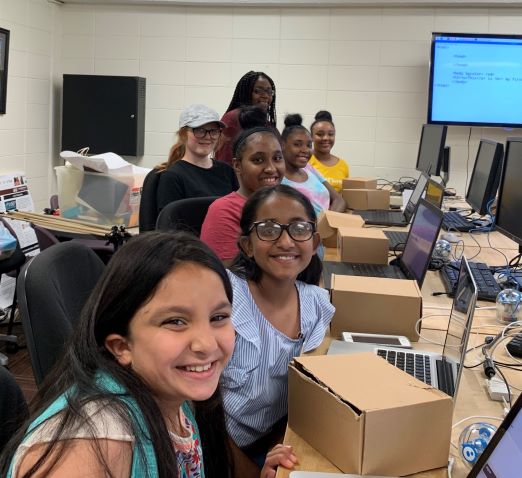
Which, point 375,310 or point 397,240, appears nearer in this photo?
point 375,310

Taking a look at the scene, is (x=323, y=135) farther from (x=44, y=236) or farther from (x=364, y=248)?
(x=44, y=236)

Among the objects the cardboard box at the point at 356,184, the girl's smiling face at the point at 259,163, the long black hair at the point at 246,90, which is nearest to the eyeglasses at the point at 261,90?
the long black hair at the point at 246,90

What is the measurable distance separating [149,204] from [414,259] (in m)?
1.30

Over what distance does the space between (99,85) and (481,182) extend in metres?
3.54

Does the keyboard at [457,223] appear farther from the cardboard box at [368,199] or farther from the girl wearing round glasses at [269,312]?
the girl wearing round glasses at [269,312]

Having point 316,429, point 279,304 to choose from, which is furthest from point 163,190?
point 316,429

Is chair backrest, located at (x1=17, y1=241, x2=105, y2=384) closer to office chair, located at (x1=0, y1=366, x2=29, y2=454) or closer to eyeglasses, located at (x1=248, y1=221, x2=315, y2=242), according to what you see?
office chair, located at (x1=0, y1=366, x2=29, y2=454)

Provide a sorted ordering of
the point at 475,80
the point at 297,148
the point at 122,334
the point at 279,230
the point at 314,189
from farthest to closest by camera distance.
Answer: the point at 475,80
the point at 314,189
the point at 297,148
the point at 279,230
the point at 122,334

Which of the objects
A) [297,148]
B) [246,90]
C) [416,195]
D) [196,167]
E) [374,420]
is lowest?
[374,420]

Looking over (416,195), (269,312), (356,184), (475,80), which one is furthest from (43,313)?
(475,80)

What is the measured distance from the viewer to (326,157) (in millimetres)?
4949

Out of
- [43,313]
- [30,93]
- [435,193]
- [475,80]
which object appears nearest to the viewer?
[43,313]

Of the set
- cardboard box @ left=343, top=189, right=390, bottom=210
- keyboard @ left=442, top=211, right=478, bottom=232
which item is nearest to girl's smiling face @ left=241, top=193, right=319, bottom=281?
keyboard @ left=442, top=211, right=478, bottom=232

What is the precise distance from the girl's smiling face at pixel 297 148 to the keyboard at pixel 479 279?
115 cm
